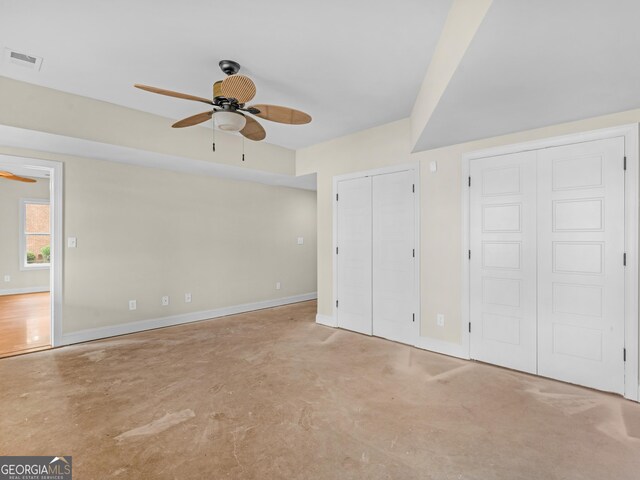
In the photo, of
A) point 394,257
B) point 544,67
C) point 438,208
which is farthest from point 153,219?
point 544,67

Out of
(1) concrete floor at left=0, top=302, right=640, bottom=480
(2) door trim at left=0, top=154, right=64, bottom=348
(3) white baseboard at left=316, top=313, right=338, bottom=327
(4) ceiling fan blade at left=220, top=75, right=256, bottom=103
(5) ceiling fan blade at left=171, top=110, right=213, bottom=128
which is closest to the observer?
(1) concrete floor at left=0, top=302, right=640, bottom=480

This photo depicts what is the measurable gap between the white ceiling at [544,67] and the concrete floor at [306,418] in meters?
2.20

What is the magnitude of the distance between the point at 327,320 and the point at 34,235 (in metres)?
7.09

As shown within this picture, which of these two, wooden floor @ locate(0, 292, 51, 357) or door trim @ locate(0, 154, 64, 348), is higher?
door trim @ locate(0, 154, 64, 348)

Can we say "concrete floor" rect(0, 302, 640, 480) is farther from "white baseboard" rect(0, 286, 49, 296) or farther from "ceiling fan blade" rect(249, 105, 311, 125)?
"white baseboard" rect(0, 286, 49, 296)

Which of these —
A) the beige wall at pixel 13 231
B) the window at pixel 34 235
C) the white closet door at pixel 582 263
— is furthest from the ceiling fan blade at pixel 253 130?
the beige wall at pixel 13 231

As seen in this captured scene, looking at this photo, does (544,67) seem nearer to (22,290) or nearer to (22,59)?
(22,59)

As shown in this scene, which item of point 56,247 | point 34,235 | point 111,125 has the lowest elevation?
point 56,247

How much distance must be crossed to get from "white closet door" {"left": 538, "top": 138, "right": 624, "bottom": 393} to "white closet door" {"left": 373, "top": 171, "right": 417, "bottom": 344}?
4.23 ft

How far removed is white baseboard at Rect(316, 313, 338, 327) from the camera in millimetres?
4598

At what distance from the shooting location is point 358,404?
2451 mm

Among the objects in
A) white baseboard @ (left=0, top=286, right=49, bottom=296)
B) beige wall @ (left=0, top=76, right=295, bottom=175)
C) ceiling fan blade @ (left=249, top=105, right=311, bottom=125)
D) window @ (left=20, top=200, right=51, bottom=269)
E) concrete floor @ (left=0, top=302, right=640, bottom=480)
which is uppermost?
beige wall @ (left=0, top=76, right=295, bottom=175)

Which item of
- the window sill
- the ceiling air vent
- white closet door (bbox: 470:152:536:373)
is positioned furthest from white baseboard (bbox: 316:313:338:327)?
the window sill

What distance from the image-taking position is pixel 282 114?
2.66 m
